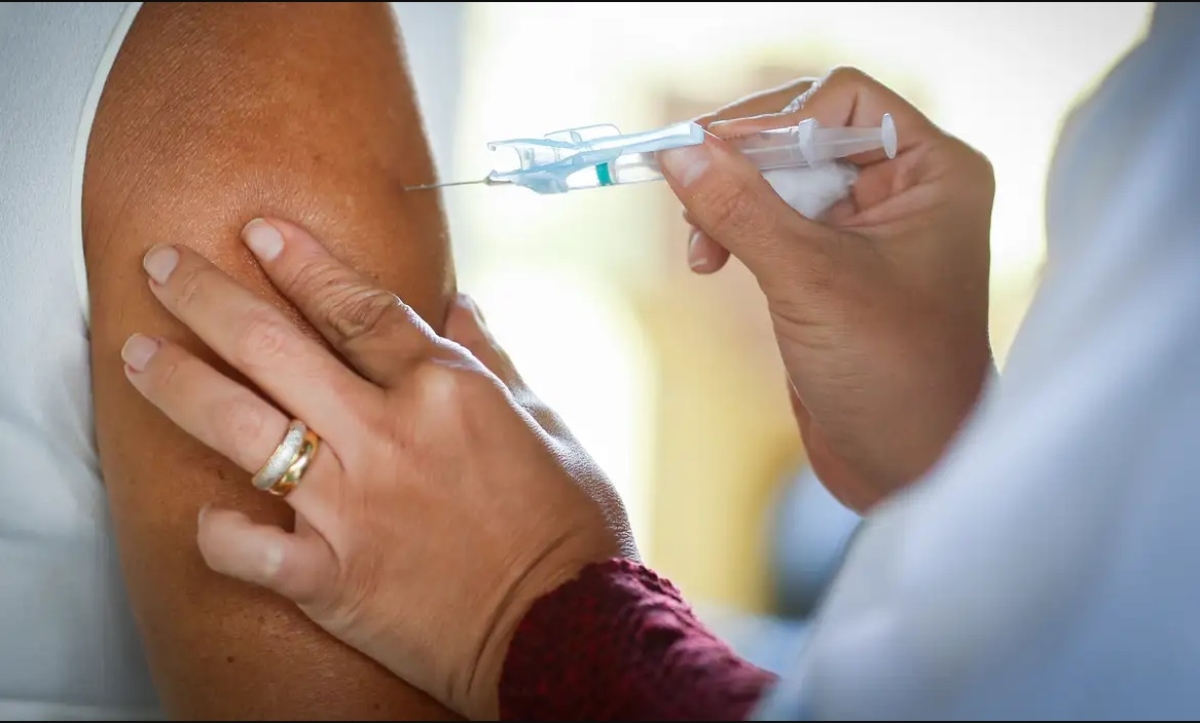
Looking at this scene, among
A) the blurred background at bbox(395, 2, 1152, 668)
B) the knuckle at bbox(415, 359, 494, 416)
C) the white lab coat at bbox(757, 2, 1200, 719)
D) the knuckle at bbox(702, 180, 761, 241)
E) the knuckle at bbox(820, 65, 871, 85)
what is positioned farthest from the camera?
the blurred background at bbox(395, 2, 1152, 668)

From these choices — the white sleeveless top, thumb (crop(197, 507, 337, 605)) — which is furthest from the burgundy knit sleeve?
the white sleeveless top

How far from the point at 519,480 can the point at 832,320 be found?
12.7 inches

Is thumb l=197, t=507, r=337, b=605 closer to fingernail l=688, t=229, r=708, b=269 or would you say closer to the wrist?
Result: the wrist

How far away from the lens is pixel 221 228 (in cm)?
73

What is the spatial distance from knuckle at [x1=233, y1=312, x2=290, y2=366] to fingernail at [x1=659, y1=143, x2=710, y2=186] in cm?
29

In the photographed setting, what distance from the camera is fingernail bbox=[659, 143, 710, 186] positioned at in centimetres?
75

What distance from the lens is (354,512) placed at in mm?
632

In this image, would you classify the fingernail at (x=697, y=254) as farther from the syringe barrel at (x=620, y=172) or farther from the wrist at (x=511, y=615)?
the wrist at (x=511, y=615)

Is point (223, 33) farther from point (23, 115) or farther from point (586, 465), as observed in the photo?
point (586, 465)

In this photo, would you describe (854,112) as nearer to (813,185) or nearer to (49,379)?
(813,185)

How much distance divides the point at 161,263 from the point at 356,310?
0.41 ft

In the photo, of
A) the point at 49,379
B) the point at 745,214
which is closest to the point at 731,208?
the point at 745,214

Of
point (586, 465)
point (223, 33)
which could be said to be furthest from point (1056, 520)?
point (223, 33)

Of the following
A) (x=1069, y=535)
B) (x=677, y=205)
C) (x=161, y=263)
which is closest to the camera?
(x=1069, y=535)
